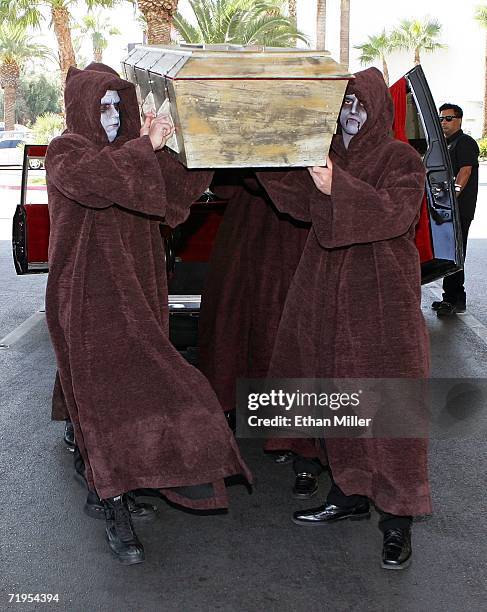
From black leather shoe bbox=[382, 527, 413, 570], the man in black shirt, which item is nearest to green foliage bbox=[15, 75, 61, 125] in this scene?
the man in black shirt

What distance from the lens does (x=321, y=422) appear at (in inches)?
181

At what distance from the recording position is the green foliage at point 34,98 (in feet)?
238

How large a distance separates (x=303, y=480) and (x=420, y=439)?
39.2 inches

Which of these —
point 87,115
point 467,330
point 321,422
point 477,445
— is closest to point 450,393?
point 477,445

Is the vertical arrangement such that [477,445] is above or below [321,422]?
below

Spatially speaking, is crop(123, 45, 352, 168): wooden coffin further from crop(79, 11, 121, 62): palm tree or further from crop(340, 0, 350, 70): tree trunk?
crop(79, 11, 121, 62): palm tree

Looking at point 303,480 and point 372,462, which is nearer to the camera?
point 372,462

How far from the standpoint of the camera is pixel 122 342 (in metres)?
4.15

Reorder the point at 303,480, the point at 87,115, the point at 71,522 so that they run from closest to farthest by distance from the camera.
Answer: the point at 87,115
the point at 71,522
the point at 303,480

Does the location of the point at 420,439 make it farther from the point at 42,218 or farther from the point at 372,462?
the point at 42,218

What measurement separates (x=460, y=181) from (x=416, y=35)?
168 ft

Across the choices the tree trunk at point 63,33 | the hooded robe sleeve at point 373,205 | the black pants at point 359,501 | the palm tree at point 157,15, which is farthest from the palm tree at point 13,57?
the hooded robe sleeve at point 373,205

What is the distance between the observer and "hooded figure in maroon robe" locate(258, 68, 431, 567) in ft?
13.0

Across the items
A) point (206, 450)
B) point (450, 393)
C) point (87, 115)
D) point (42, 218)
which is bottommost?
Answer: point (450, 393)
